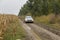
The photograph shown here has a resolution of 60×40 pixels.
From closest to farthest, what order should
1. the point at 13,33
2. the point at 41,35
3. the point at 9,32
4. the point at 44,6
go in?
the point at 13,33 < the point at 9,32 < the point at 41,35 < the point at 44,6

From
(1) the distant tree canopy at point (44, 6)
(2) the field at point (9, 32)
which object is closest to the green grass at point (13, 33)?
(2) the field at point (9, 32)

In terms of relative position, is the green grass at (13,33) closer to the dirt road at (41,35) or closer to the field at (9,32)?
the field at (9,32)

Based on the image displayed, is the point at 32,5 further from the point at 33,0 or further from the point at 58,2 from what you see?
the point at 58,2

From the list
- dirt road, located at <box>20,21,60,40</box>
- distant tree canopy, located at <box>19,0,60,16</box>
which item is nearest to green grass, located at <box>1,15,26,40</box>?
dirt road, located at <box>20,21,60,40</box>

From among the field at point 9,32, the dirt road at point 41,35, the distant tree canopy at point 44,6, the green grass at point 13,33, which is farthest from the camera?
the distant tree canopy at point 44,6

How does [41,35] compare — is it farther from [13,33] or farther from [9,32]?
[9,32]

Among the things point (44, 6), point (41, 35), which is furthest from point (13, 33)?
point (44, 6)

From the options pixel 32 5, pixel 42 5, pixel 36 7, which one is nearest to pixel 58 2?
pixel 42 5

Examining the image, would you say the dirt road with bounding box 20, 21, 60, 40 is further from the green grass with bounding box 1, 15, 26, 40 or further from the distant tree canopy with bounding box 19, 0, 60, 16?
the distant tree canopy with bounding box 19, 0, 60, 16

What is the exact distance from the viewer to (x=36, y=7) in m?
69.9

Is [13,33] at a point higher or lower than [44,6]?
higher

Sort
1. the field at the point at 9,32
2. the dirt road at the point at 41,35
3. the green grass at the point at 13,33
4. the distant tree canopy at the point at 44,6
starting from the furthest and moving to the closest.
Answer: the distant tree canopy at the point at 44,6 → the dirt road at the point at 41,35 → the green grass at the point at 13,33 → the field at the point at 9,32

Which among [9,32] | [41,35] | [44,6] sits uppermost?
[9,32]

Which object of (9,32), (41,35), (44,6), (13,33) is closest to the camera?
(13,33)
